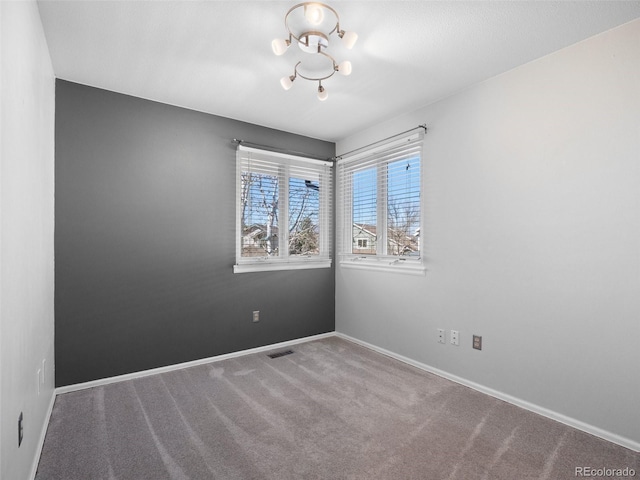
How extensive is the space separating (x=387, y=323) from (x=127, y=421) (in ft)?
7.78

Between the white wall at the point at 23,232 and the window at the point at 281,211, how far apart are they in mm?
1655

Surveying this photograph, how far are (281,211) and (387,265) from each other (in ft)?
4.34

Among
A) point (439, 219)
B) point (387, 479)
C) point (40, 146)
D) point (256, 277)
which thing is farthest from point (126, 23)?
point (387, 479)

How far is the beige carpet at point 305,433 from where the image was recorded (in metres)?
1.75

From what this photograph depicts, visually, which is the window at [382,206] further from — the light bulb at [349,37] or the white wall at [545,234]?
the light bulb at [349,37]

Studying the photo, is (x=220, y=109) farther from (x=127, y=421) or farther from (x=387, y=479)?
(x=387, y=479)

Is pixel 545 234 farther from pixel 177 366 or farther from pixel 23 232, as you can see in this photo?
pixel 177 366

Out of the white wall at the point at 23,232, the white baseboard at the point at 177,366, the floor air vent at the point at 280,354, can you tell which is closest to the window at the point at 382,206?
the white baseboard at the point at 177,366

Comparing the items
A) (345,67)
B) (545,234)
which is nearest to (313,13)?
(345,67)

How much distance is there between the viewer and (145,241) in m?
2.98

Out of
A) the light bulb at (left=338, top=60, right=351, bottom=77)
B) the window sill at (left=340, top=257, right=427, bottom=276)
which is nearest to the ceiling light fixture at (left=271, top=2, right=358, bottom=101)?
the light bulb at (left=338, top=60, right=351, bottom=77)

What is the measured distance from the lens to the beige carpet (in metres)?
1.75

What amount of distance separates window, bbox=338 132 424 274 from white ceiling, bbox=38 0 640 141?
0.60 m

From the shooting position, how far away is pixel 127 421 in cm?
→ 220
